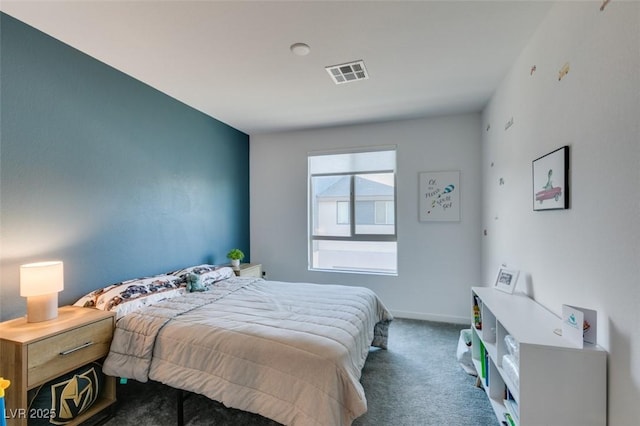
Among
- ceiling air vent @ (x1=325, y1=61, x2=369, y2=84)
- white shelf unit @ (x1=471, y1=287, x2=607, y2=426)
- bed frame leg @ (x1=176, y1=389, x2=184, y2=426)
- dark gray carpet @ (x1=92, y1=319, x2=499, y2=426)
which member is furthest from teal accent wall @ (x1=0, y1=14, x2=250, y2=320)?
white shelf unit @ (x1=471, y1=287, x2=607, y2=426)

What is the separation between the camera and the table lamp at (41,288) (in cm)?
171

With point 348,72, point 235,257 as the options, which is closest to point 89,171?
point 235,257

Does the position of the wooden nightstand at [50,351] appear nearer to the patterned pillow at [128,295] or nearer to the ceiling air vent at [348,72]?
the patterned pillow at [128,295]

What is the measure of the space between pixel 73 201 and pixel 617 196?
3.42 meters

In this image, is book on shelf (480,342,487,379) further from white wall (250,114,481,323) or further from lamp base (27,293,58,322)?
lamp base (27,293,58,322)

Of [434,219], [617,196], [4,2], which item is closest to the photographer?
[617,196]

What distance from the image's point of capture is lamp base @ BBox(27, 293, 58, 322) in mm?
1769

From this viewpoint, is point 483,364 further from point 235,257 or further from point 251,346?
point 235,257

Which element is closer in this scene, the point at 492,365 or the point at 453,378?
the point at 492,365

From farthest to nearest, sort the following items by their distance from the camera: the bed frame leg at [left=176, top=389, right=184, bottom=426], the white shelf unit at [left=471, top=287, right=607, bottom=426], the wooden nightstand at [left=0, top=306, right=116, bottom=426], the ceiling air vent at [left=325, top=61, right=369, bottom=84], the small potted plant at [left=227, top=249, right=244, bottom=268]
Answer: the small potted plant at [left=227, top=249, right=244, bottom=268] → the ceiling air vent at [left=325, top=61, right=369, bottom=84] → the bed frame leg at [left=176, top=389, right=184, bottom=426] → the wooden nightstand at [left=0, top=306, right=116, bottom=426] → the white shelf unit at [left=471, top=287, right=607, bottom=426]

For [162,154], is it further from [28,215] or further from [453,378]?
[453,378]

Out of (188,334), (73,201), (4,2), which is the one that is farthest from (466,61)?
(73,201)

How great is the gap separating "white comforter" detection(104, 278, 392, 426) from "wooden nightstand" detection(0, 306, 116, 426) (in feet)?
0.45

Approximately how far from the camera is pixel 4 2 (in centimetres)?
173
